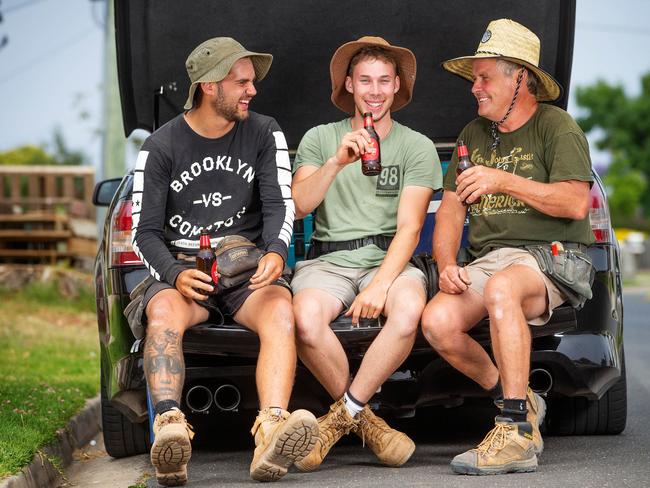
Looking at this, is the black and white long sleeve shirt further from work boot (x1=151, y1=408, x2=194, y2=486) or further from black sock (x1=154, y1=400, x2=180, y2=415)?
work boot (x1=151, y1=408, x2=194, y2=486)

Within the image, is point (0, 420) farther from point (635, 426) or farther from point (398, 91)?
point (635, 426)

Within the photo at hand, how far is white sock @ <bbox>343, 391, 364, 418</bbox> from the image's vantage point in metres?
4.89

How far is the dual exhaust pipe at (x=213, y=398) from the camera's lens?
5.15 metres

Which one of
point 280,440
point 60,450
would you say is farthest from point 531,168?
point 60,450

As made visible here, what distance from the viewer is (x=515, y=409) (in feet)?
15.5

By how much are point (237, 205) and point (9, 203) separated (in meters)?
12.7

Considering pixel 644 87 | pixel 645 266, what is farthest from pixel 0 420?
pixel 644 87

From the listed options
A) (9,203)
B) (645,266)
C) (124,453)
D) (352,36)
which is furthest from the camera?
(645,266)

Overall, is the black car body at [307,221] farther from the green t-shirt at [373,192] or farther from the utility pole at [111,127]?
the utility pole at [111,127]

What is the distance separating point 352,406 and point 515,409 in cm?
69

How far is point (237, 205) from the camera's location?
5.23 metres

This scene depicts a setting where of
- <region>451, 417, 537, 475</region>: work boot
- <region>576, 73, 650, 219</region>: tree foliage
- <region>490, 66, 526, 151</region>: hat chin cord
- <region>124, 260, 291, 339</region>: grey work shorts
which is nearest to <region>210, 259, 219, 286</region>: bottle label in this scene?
<region>124, 260, 291, 339</region>: grey work shorts

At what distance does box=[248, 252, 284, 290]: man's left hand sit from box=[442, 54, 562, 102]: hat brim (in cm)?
134

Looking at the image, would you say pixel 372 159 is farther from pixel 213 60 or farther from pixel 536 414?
pixel 536 414
